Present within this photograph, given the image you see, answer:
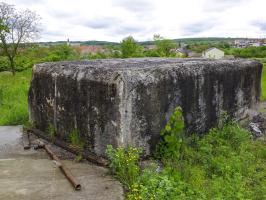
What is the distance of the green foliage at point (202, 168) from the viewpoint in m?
3.69

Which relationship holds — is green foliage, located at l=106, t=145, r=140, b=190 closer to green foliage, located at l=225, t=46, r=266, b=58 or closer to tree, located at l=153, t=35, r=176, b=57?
tree, located at l=153, t=35, r=176, b=57

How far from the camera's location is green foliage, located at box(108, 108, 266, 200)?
3686 millimetres

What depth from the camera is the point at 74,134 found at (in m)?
5.29

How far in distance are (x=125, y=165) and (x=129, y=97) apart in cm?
80

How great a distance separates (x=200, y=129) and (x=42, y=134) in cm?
240

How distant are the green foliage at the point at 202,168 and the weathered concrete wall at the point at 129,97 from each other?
26cm

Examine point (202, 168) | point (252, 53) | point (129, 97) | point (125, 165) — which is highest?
point (129, 97)

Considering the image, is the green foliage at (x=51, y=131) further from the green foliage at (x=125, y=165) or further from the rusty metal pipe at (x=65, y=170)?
the green foliage at (x=125, y=165)

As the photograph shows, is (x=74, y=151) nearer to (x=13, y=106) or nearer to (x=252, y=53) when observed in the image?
(x=13, y=106)

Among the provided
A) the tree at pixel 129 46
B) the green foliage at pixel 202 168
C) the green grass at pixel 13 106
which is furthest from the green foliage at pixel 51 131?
the tree at pixel 129 46

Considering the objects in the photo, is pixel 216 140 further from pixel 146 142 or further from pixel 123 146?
pixel 123 146

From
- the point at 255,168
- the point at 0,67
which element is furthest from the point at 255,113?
the point at 0,67

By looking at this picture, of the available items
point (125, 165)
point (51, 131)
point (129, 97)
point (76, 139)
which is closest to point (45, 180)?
point (125, 165)

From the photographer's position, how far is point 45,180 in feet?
13.9
